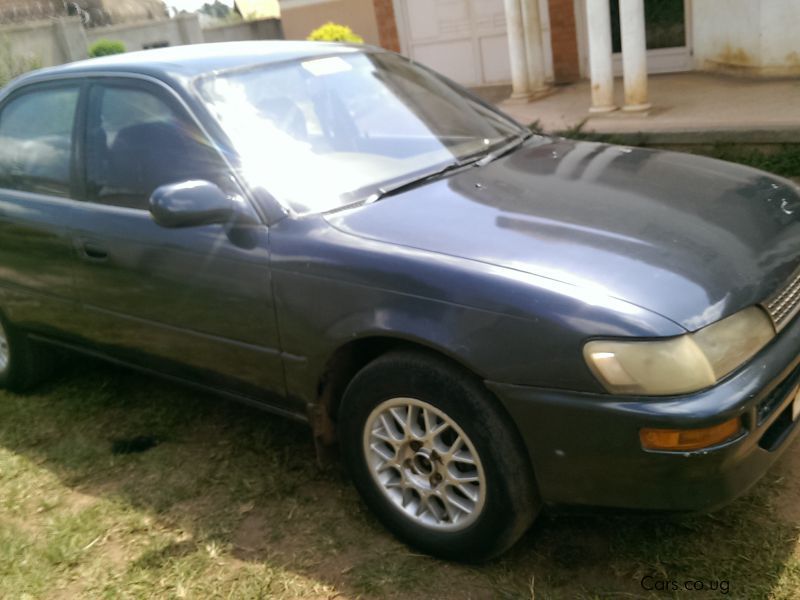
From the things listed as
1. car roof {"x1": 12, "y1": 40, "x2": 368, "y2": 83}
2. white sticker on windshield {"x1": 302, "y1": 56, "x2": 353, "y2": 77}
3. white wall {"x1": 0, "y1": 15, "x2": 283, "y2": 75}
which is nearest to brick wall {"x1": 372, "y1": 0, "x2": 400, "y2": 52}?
white wall {"x1": 0, "y1": 15, "x2": 283, "y2": 75}

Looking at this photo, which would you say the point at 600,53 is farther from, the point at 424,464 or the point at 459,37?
the point at 424,464

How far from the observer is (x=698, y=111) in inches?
287

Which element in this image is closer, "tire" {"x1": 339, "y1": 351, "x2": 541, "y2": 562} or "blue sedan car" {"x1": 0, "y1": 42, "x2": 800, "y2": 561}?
"blue sedan car" {"x1": 0, "y1": 42, "x2": 800, "y2": 561}

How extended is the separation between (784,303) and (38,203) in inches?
126

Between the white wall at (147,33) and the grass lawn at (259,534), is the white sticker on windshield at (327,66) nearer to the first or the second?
the grass lawn at (259,534)

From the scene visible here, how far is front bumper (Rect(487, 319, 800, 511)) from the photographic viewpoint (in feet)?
7.23

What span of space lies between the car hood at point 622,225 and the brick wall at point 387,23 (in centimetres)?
992

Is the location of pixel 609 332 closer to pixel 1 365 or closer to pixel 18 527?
pixel 18 527

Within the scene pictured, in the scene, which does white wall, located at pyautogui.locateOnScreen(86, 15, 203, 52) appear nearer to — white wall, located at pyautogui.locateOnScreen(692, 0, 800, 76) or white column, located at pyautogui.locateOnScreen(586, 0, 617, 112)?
white wall, located at pyautogui.locateOnScreen(692, 0, 800, 76)

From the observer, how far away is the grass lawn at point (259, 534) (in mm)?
2627

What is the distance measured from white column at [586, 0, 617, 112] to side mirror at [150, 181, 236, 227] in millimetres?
5686

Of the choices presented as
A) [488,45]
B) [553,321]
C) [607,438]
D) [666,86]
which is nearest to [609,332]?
[553,321]

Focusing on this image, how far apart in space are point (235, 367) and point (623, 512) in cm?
157

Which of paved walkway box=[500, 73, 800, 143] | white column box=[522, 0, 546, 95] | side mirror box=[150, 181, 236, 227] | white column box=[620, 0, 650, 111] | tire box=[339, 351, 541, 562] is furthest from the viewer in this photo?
white column box=[522, 0, 546, 95]
